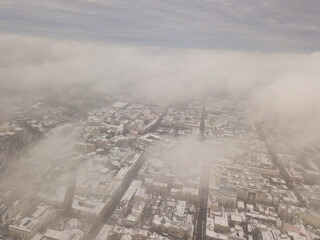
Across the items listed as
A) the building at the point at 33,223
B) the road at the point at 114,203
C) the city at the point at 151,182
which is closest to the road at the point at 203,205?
the city at the point at 151,182

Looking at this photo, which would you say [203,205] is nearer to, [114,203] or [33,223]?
[114,203]

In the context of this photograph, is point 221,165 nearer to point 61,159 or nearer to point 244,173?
point 244,173

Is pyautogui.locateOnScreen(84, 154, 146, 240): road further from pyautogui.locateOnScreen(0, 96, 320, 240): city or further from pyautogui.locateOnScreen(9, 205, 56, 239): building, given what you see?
pyautogui.locateOnScreen(9, 205, 56, 239): building

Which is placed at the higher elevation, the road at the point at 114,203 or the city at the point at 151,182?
the city at the point at 151,182

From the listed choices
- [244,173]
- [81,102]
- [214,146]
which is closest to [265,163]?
[244,173]

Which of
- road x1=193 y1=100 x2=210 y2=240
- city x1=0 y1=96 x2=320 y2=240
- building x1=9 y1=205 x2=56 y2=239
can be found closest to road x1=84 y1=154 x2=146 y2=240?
city x1=0 y1=96 x2=320 y2=240

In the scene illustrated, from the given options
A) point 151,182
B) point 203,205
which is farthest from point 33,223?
point 203,205

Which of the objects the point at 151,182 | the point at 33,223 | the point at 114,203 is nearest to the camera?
the point at 33,223

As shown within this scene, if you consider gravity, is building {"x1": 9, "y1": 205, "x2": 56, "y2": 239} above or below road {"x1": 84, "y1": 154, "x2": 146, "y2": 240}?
above

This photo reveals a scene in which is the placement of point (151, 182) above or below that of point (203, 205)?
above

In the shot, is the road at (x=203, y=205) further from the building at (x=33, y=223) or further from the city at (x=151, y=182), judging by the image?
the building at (x=33, y=223)

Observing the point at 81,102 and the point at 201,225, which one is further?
the point at 81,102
